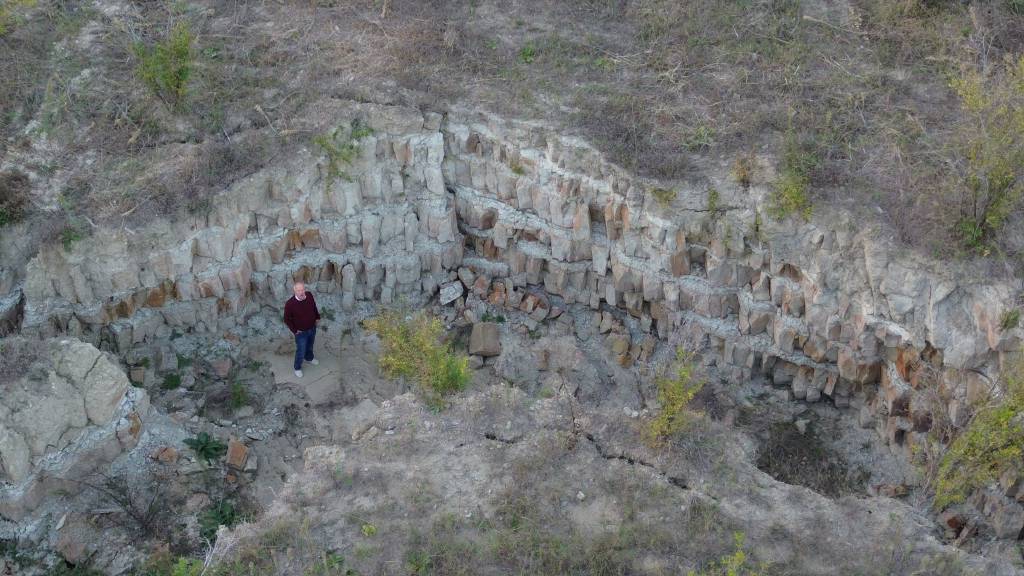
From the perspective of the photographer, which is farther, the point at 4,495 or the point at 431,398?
the point at 431,398

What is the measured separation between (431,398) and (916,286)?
5197mm

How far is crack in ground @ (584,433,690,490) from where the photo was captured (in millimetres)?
8892

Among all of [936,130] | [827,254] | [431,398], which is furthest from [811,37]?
[431,398]

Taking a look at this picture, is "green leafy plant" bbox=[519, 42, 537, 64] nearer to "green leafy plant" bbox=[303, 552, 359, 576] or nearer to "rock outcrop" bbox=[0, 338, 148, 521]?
"rock outcrop" bbox=[0, 338, 148, 521]

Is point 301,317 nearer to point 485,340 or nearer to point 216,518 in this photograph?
point 485,340

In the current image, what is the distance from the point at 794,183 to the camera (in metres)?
10.4

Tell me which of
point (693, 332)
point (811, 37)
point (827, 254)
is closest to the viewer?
point (827, 254)

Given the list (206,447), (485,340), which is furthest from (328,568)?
(485,340)

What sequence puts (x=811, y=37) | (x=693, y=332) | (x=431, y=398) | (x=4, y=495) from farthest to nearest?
(x=811, y=37) → (x=693, y=332) → (x=431, y=398) → (x=4, y=495)

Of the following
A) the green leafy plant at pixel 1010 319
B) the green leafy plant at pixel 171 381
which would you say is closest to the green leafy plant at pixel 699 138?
the green leafy plant at pixel 1010 319

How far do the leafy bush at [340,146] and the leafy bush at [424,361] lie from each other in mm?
2154

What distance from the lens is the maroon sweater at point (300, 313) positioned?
1085cm

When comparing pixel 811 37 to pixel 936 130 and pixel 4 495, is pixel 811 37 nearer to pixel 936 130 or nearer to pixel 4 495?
pixel 936 130

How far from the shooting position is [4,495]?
8945 mm
